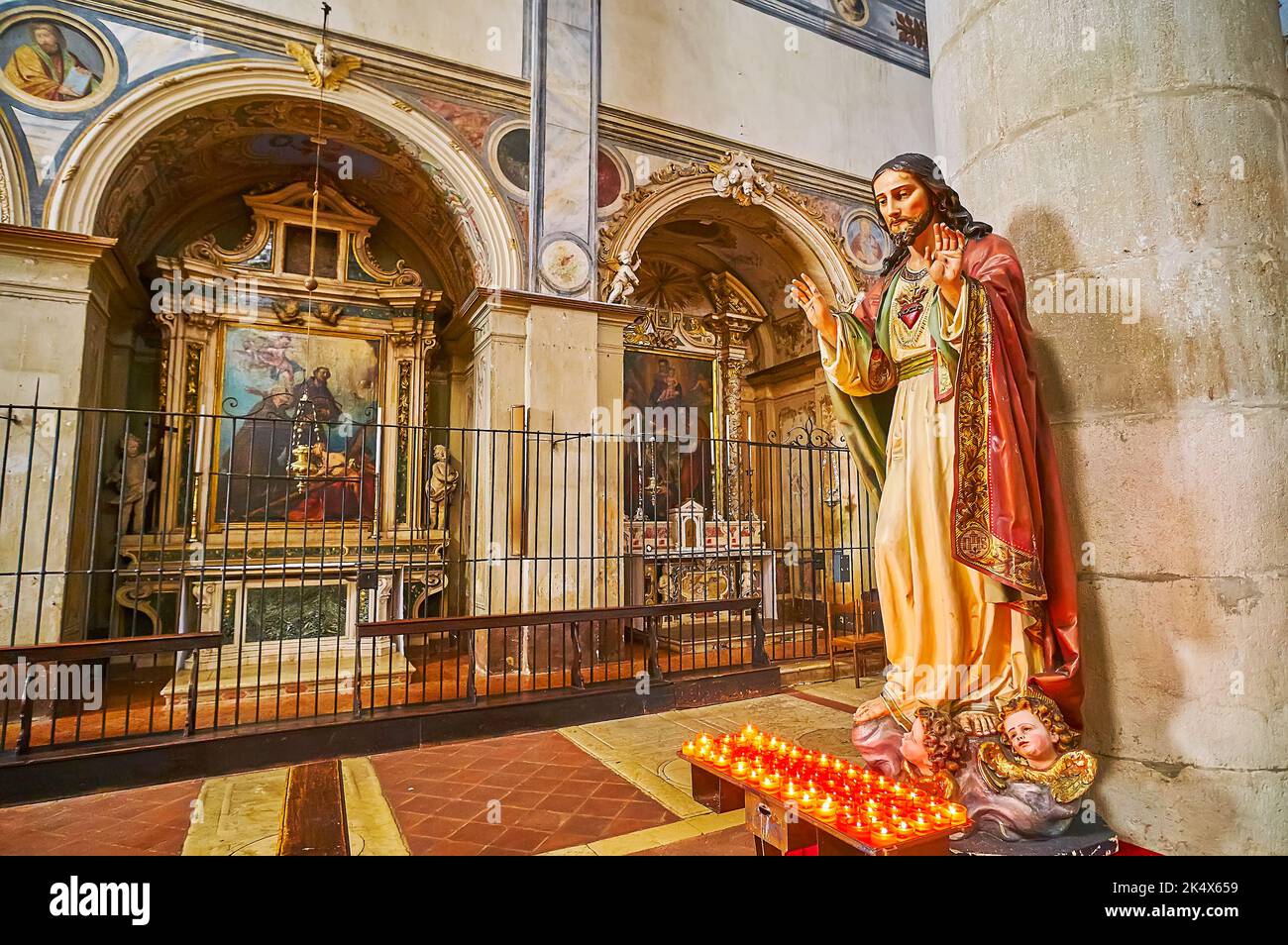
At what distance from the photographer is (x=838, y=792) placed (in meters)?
2.17

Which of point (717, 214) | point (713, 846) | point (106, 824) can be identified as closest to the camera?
point (713, 846)

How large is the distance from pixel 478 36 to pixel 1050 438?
672 centimetres

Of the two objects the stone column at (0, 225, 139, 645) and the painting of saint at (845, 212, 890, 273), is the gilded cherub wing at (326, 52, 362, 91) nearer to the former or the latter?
the stone column at (0, 225, 139, 645)

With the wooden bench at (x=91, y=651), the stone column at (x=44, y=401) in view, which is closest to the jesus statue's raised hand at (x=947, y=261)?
the wooden bench at (x=91, y=651)

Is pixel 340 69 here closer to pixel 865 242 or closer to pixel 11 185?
pixel 11 185

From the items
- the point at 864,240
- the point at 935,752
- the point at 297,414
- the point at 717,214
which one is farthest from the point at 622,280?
the point at 935,752

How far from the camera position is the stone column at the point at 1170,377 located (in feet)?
6.90

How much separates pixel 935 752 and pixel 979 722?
176 mm

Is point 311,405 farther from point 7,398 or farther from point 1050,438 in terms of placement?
point 1050,438

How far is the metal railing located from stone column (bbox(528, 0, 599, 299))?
174 centimetres

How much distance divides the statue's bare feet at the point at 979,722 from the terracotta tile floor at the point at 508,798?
1.27m

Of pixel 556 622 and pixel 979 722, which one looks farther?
pixel 556 622

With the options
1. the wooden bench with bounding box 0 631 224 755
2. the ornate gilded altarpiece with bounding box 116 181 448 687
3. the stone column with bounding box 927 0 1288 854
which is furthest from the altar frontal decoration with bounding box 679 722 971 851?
the ornate gilded altarpiece with bounding box 116 181 448 687

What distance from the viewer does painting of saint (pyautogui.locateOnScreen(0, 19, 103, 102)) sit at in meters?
5.19
